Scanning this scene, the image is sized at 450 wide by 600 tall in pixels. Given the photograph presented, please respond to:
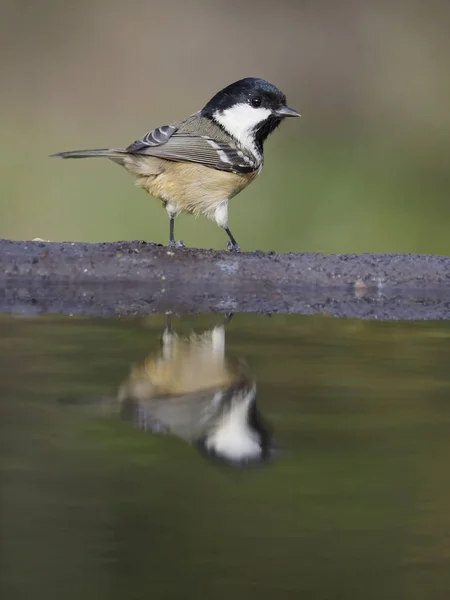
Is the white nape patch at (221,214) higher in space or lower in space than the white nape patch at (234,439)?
higher

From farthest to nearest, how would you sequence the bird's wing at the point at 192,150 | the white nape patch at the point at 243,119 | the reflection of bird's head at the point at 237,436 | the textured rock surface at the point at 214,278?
the white nape patch at the point at 243,119
the bird's wing at the point at 192,150
the textured rock surface at the point at 214,278
the reflection of bird's head at the point at 237,436

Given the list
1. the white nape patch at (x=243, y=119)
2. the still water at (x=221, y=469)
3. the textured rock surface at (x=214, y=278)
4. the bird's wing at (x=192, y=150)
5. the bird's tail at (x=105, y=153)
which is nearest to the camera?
the still water at (x=221, y=469)

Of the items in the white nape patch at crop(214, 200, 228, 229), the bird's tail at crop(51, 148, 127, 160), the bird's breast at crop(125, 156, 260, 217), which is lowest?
the white nape patch at crop(214, 200, 228, 229)

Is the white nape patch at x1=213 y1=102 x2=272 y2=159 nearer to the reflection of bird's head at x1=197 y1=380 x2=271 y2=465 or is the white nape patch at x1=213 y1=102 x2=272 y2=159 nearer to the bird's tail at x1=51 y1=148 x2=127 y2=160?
the bird's tail at x1=51 y1=148 x2=127 y2=160

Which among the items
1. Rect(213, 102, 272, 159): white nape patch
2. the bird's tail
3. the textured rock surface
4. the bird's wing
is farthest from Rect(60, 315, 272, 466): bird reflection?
Rect(213, 102, 272, 159): white nape patch

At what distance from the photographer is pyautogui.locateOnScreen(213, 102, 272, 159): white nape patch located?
4742mm

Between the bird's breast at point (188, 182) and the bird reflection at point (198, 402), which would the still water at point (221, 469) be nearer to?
the bird reflection at point (198, 402)

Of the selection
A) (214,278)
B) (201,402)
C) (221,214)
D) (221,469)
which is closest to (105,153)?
(221,214)

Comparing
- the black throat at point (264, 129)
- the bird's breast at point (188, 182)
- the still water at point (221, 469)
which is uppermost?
the black throat at point (264, 129)

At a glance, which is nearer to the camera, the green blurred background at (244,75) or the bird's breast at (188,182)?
the bird's breast at (188,182)

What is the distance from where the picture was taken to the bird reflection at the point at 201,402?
180 cm

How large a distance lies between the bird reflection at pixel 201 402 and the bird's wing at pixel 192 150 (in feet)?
6.12

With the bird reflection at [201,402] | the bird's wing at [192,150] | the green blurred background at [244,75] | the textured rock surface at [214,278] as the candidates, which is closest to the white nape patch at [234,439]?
the bird reflection at [201,402]

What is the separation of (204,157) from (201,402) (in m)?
2.51
